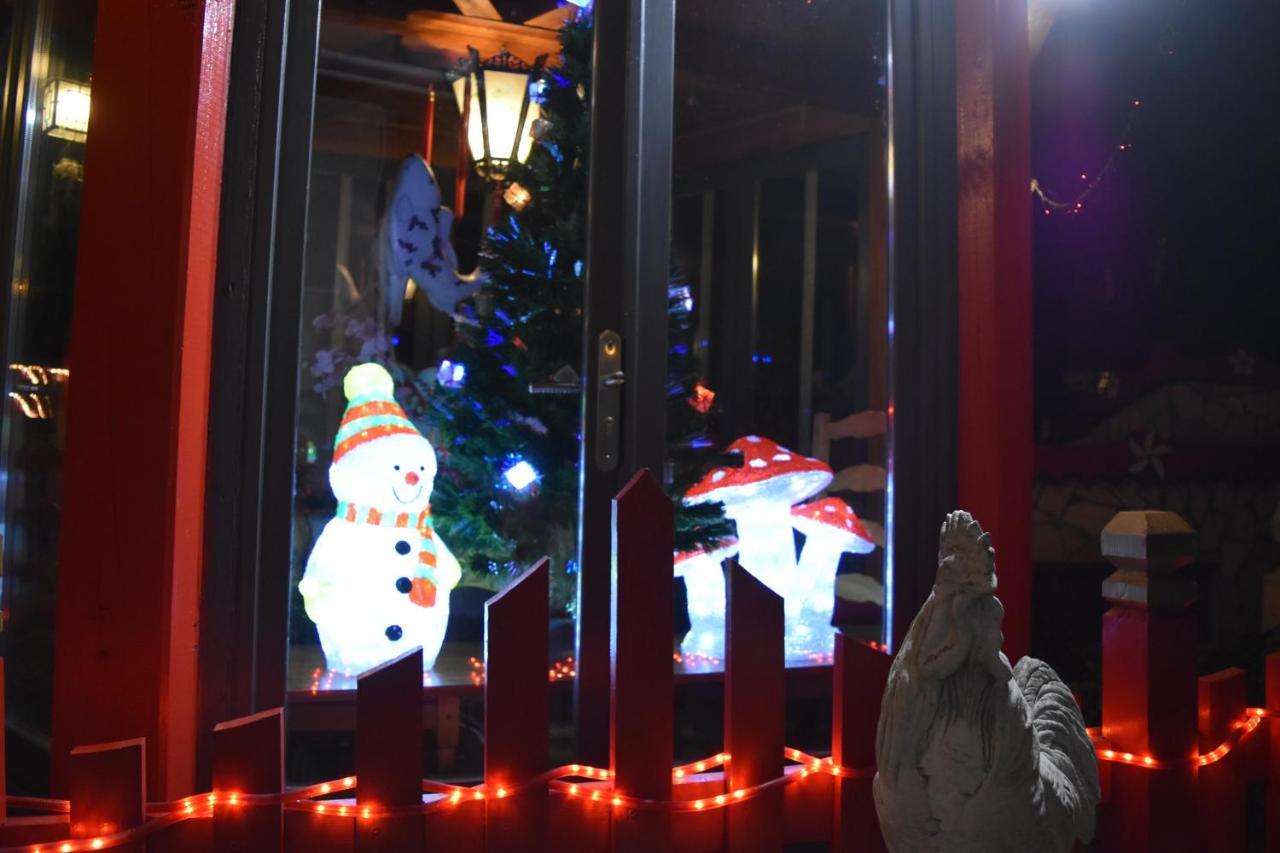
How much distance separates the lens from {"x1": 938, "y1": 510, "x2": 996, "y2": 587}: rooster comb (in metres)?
1.26

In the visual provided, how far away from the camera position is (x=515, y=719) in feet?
5.35

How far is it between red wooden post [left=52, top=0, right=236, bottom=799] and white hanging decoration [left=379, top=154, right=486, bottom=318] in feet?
4.43

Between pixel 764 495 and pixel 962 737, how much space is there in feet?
5.72

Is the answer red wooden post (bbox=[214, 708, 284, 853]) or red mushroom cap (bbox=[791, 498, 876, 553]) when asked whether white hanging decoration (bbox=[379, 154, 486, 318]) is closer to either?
red mushroom cap (bbox=[791, 498, 876, 553])

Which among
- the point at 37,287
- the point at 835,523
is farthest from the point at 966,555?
the point at 37,287

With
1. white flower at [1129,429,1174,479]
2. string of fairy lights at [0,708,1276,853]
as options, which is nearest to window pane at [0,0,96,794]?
string of fairy lights at [0,708,1276,853]

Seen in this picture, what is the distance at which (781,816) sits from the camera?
1.77 meters

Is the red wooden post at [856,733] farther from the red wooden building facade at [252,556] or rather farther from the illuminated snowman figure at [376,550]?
the illuminated snowman figure at [376,550]

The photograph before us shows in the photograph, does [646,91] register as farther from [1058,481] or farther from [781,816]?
[1058,481]

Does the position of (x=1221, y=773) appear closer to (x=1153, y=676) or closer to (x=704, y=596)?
(x=1153, y=676)

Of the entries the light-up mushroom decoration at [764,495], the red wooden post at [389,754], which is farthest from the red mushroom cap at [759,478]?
the red wooden post at [389,754]

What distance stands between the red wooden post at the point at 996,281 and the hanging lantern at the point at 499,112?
4.16 feet

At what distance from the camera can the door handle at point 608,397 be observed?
2.18 m

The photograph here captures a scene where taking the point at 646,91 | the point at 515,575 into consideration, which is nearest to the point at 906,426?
the point at 646,91
